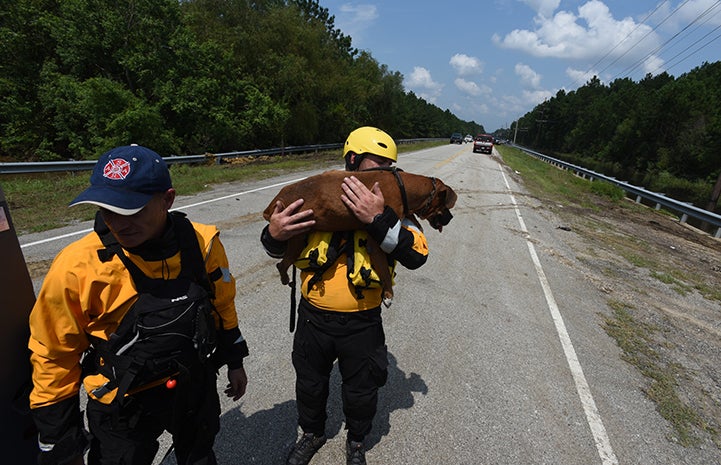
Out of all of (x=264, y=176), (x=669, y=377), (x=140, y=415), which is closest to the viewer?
(x=140, y=415)

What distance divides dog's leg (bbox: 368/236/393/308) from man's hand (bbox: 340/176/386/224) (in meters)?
0.21

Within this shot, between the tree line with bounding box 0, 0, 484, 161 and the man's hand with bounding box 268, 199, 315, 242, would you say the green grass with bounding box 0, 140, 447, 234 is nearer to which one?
the tree line with bounding box 0, 0, 484, 161

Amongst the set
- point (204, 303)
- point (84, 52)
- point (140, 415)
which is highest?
point (84, 52)

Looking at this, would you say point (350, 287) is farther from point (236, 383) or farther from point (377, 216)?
point (236, 383)

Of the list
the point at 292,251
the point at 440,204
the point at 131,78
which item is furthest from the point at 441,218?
the point at 131,78

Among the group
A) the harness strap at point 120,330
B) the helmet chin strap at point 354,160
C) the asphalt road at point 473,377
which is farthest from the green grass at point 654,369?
the harness strap at point 120,330

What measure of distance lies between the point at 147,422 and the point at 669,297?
748 centimetres

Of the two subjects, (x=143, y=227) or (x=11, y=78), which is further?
(x=11, y=78)

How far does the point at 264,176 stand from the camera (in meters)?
13.8

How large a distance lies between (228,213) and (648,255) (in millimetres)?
9902

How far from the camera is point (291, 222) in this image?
174cm

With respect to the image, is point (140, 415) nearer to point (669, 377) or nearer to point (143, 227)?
point (143, 227)

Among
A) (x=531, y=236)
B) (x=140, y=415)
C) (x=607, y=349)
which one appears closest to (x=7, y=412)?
(x=140, y=415)

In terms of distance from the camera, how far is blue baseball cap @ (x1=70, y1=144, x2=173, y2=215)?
4.19 ft
